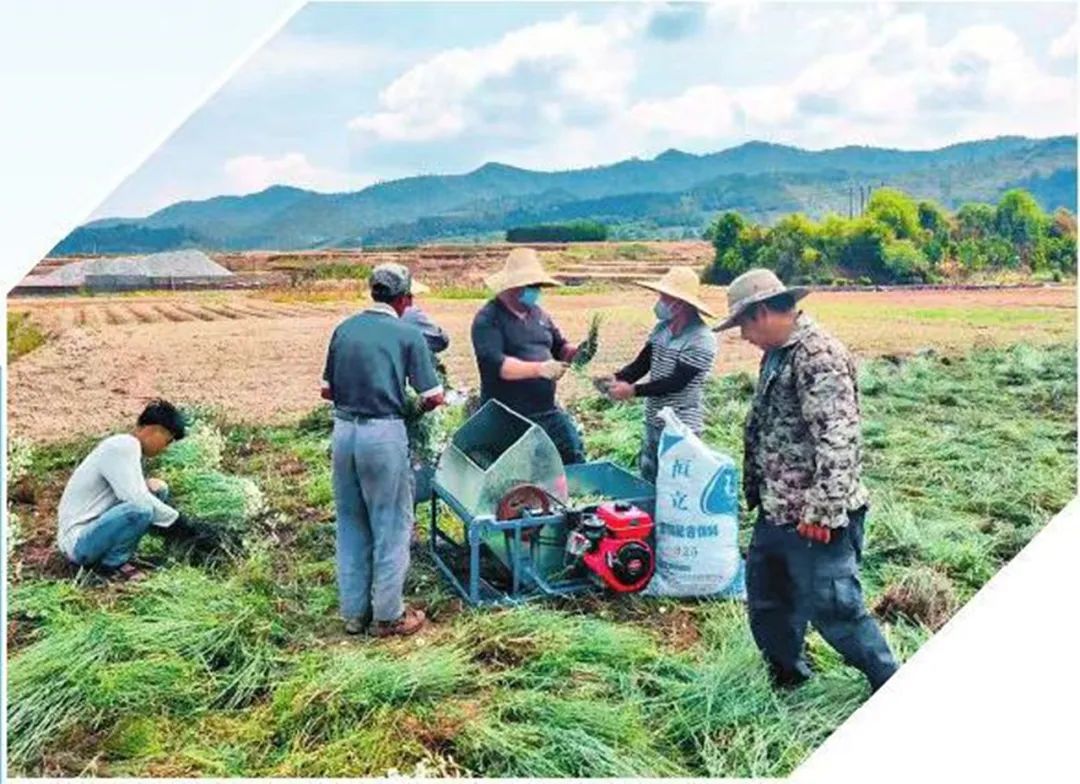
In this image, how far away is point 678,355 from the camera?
4527 millimetres

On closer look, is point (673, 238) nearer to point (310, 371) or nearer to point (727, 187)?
point (727, 187)

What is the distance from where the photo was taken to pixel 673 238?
6102 millimetres

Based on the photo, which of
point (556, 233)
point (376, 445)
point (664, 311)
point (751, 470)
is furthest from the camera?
point (556, 233)

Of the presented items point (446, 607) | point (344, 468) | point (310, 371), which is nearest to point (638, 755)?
point (446, 607)

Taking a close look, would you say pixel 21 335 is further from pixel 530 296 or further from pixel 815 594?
pixel 815 594

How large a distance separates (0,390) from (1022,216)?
520 cm

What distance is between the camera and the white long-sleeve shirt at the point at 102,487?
453cm

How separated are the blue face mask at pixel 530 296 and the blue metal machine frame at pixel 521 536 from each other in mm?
711

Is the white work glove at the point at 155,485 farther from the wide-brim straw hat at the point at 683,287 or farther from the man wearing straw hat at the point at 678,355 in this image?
the wide-brim straw hat at the point at 683,287

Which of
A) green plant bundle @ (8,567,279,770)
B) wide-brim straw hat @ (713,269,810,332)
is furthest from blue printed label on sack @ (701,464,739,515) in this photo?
green plant bundle @ (8,567,279,770)

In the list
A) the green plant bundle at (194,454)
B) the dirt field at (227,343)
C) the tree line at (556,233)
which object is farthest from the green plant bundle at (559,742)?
the tree line at (556,233)

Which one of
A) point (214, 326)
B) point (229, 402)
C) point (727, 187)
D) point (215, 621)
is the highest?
point (727, 187)

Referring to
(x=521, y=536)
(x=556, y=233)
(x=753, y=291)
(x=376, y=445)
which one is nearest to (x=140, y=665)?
(x=376, y=445)

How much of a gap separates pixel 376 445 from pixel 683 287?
51.1 inches
